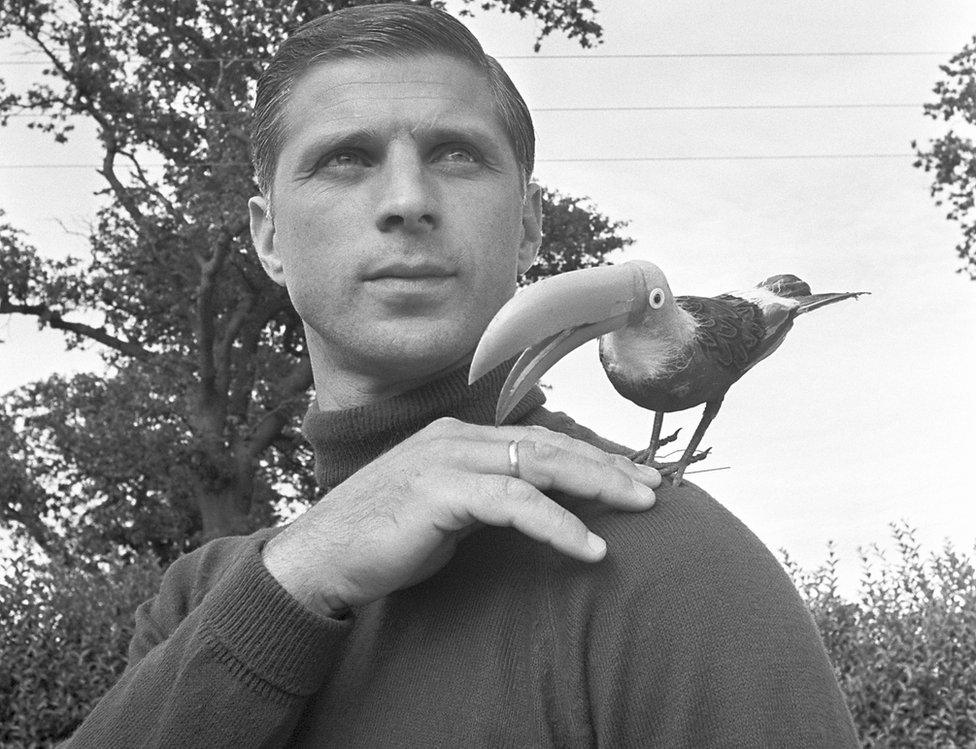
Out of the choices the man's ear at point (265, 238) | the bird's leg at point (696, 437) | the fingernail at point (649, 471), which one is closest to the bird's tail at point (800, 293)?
the bird's leg at point (696, 437)

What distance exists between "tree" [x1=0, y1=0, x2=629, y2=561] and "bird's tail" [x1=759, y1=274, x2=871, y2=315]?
378 inches

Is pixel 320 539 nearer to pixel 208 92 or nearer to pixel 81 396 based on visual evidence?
pixel 208 92

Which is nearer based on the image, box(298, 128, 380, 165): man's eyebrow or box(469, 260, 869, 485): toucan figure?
box(469, 260, 869, 485): toucan figure

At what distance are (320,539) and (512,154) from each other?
0.68 meters

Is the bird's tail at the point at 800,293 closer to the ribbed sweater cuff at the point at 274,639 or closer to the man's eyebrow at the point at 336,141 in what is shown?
the man's eyebrow at the point at 336,141

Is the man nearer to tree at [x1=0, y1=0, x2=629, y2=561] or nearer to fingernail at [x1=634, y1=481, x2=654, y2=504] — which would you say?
fingernail at [x1=634, y1=481, x2=654, y2=504]

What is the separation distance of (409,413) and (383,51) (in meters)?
0.57

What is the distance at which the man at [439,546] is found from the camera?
4.35 feet

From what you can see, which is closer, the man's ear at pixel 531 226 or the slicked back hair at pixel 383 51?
the slicked back hair at pixel 383 51

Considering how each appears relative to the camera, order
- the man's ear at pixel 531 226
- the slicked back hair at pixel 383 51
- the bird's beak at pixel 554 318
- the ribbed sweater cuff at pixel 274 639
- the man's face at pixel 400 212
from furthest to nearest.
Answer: the man's ear at pixel 531 226 → the slicked back hair at pixel 383 51 → the man's face at pixel 400 212 → the ribbed sweater cuff at pixel 274 639 → the bird's beak at pixel 554 318

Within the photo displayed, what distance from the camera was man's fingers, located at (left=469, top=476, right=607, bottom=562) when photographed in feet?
4.27

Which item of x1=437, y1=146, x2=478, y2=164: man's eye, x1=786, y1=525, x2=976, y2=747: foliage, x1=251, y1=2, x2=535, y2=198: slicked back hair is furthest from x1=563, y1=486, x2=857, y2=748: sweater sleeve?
x1=786, y1=525, x2=976, y2=747: foliage

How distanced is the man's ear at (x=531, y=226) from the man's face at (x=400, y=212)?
0.59ft

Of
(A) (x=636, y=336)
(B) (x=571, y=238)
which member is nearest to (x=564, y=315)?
(A) (x=636, y=336)
